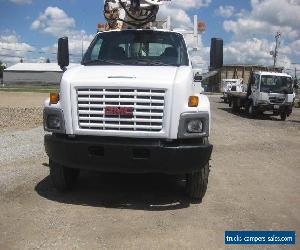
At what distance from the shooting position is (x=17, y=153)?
9.84 metres

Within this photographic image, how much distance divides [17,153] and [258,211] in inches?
225

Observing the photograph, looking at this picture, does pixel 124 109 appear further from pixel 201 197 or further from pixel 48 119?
pixel 201 197

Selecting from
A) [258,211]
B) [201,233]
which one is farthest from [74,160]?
[258,211]

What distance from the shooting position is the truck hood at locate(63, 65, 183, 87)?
585cm

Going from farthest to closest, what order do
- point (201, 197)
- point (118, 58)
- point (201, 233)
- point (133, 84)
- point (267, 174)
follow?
point (267, 174)
point (118, 58)
point (201, 197)
point (133, 84)
point (201, 233)

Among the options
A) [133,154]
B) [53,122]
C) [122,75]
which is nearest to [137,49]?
[122,75]

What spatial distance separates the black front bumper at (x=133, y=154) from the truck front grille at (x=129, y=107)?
0.62 ft

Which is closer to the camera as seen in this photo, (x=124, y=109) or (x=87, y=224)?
(x=87, y=224)

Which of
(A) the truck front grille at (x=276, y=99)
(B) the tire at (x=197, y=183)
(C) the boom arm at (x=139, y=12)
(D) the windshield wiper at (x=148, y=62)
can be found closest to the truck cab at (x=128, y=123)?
(B) the tire at (x=197, y=183)

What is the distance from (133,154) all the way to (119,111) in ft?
1.93

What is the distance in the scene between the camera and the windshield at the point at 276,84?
76.1ft

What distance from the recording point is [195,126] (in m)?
5.94

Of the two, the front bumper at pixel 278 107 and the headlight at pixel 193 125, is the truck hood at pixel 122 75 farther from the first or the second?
the front bumper at pixel 278 107

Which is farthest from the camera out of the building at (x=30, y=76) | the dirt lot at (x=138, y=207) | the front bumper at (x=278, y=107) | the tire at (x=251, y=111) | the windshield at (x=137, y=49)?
the building at (x=30, y=76)
